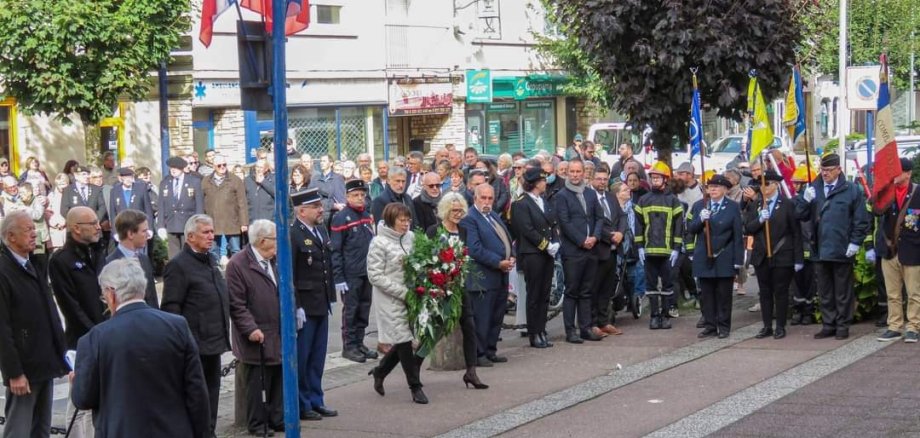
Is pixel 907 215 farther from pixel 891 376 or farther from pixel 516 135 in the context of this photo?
pixel 516 135

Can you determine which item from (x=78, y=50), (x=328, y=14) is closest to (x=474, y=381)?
(x=78, y=50)

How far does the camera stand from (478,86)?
3434 cm

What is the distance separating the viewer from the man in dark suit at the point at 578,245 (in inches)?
556

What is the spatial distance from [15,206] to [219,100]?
357 inches

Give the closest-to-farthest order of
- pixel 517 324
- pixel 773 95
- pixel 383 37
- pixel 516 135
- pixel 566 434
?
pixel 566 434
pixel 517 324
pixel 773 95
pixel 383 37
pixel 516 135

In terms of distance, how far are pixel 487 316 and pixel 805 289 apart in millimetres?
4060

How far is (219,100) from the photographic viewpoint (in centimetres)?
2698

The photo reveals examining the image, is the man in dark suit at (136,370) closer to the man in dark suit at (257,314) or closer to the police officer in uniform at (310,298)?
the man in dark suit at (257,314)

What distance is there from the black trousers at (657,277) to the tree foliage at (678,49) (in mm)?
2724

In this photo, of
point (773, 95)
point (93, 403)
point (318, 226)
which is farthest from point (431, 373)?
point (773, 95)

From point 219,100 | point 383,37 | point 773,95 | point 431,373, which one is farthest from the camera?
point 383,37

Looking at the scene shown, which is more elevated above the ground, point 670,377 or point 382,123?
point 382,123

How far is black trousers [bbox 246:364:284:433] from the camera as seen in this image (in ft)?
32.2

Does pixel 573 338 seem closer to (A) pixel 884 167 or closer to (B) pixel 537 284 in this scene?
(B) pixel 537 284
